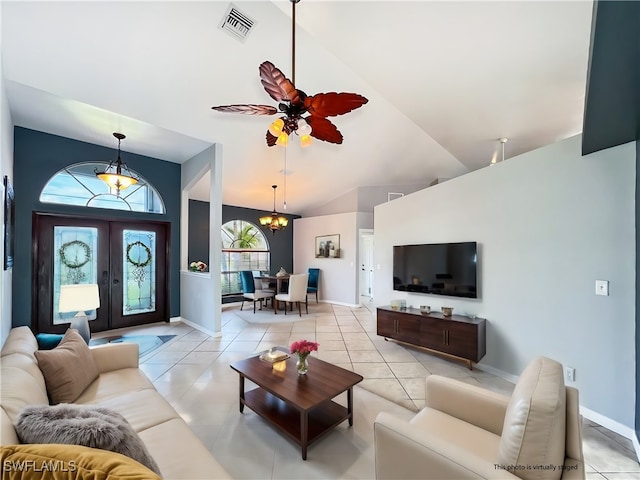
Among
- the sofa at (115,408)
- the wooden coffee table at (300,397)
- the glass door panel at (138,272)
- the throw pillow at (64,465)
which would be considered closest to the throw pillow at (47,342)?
the sofa at (115,408)

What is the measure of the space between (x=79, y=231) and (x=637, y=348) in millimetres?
6827

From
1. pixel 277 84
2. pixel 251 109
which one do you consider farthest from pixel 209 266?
pixel 277 84

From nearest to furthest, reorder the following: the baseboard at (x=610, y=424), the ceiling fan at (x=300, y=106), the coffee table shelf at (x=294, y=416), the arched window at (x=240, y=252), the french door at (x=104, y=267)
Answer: the ceiling fan at (x=300, y=106) < the coffee table shelf at (x=294, y=416) < the baseboard at (x=610, y=424) < the french door at (x=104, y=267) < the arched window at (x=240, y=252)

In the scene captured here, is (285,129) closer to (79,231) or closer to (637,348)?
(637,348)

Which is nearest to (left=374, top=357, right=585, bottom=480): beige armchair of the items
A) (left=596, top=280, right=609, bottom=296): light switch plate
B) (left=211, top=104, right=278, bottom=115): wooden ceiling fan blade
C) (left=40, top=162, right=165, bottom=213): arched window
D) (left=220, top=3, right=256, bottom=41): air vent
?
(left=596, top=280, right=609, bottom=296): light switch plate

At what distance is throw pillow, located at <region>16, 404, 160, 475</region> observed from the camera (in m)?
0.95

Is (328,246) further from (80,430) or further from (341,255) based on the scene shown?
(80,430)

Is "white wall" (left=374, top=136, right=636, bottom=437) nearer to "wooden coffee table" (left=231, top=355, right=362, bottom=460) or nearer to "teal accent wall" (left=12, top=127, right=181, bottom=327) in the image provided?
"wooden coffee table" (left=231, top=355, right=362, bottom=460)

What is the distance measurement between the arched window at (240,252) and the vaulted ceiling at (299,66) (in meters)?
3.05

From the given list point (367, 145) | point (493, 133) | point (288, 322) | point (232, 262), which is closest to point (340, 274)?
point (288, 322)

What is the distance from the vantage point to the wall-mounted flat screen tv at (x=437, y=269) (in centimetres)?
339

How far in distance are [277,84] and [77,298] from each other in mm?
2660

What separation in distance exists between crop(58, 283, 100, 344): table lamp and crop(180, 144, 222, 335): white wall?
5.80 feet

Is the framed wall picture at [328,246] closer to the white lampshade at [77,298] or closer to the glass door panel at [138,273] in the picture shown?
the glass door panel at [138,273]
